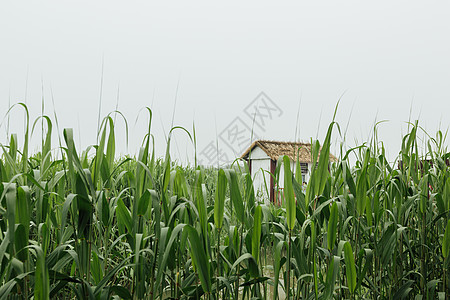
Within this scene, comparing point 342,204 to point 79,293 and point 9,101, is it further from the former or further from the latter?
point 9,101

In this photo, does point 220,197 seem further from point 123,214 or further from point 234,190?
point 123,214

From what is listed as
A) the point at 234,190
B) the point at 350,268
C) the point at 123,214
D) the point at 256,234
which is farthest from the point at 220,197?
the point at 350,268

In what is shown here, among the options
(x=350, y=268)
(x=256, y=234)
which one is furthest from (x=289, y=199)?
(x=350, y=268)

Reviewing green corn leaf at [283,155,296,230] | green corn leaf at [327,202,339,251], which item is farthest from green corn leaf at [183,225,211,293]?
green corn leaf at [327,202,339,251]

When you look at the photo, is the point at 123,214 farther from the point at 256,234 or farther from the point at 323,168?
the point at 323,168

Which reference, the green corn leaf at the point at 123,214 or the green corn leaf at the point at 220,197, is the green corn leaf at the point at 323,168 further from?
the green corn leaf at the point at 123,214

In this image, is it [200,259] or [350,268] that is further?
[350,268]

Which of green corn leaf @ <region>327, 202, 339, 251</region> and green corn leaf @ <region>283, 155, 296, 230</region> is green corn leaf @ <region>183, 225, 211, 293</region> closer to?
green corn leaf @ <region>283, 155, 296, 230</region>

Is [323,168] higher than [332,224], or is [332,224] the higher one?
[323,168]

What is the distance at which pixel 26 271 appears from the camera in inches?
40.6

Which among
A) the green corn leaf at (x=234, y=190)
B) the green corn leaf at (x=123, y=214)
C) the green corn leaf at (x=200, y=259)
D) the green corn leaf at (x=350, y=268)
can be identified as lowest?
the green corn leaf at (x=350, y=268)

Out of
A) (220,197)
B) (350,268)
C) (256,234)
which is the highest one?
(220,197)

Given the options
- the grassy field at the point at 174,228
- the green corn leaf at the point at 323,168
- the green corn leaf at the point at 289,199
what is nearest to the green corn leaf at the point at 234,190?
the grassy field at the point at 174,228

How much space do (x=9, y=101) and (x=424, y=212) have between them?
1.62 m
